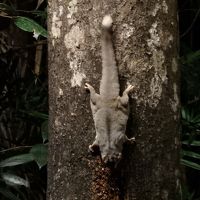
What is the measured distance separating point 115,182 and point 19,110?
1402 mm

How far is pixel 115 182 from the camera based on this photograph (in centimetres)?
132

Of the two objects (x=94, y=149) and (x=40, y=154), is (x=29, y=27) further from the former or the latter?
(x=94, y=149)

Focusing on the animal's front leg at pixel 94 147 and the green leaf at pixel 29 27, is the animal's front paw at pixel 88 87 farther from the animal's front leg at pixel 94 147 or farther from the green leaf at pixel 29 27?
the green leaf at pixel 29 27

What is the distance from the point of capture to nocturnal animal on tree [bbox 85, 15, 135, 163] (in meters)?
1.29

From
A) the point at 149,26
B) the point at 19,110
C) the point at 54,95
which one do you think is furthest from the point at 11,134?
the point at 149,26

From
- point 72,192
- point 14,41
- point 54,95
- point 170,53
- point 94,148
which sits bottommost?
point 72,192

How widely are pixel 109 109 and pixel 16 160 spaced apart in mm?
942

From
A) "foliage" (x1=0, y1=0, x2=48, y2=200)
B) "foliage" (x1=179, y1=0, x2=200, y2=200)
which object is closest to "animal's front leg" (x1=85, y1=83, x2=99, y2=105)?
"foliage" (x1=179, y1=0, x2=200, y2=200)

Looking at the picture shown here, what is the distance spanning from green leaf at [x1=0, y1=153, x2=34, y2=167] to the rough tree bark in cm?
73

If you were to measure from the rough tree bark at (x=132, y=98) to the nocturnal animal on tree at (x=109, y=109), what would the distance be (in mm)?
24

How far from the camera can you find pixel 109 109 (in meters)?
1.32

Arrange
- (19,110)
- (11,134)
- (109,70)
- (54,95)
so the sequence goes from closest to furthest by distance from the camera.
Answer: (109,70) < (54,95) < (19,110) < (11,134)

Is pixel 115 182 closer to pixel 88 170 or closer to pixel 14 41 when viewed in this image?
pixel 88 170

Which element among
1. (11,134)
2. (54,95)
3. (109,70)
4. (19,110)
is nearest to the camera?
(109,70)
